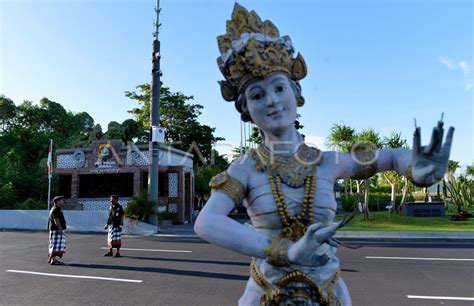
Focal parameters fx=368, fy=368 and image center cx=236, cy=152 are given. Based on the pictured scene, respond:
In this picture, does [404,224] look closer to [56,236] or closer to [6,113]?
[56,236]

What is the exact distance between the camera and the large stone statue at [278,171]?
1638 millimetres

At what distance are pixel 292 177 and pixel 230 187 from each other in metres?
0.30

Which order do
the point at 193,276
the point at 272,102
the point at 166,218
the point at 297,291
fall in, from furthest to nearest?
1. the point at 166,218
2. the point at 193,276
3. the point at 272,102
4. the point at 297,291

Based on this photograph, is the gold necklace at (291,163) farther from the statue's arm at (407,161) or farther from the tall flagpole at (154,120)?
the tall flagpole at (154,120)

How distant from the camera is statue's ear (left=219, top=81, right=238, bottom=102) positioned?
1.91 metres

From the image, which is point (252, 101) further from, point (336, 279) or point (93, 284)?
point (93, 284)

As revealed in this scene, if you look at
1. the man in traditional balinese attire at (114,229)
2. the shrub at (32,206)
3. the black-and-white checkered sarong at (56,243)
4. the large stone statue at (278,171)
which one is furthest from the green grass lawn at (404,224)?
the shrub at (32,206)

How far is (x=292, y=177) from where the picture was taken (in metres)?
1.74

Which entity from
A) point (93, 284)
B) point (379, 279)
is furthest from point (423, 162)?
point (93, 284)

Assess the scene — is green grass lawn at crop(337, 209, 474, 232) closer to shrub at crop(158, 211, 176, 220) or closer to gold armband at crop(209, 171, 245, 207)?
shrub at crop(158, 211, 176, 220)

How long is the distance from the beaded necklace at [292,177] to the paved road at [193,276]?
12.9 ft

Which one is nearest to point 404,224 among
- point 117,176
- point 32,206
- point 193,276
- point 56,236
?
point 193,276

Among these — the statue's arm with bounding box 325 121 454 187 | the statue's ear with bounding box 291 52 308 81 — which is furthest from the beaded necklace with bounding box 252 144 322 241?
the statue's ear with bounding box 291 52 308 81

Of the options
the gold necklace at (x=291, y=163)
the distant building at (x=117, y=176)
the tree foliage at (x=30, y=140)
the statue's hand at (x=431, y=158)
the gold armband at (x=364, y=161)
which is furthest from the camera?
the tree foliage at (x=30, y=140)
